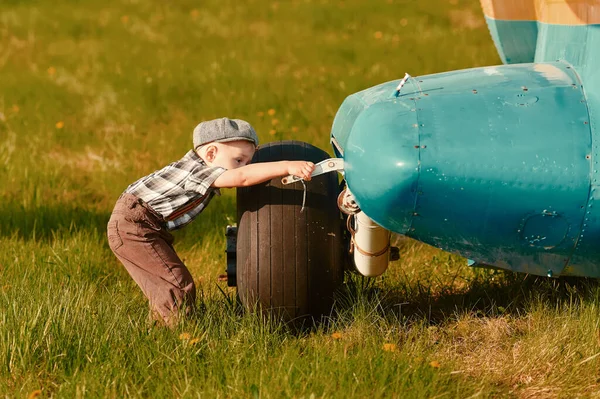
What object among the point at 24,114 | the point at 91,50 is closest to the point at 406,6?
the point at 91,50

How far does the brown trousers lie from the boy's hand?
2.13 ft

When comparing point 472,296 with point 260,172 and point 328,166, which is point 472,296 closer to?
point 328,166

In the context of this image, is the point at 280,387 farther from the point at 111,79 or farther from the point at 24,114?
the point at 111,79

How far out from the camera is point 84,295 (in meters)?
3.96

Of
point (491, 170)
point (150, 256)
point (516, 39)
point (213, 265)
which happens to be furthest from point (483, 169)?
point (213, 265)

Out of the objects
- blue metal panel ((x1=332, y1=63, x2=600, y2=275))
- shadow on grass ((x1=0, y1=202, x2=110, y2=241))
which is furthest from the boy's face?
shadow on grass ((x1=0, y1=202, x2=110, y2=241))

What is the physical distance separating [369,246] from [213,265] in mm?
1319

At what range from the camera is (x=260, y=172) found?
11.9 ft

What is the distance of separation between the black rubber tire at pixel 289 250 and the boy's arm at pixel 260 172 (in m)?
0.14

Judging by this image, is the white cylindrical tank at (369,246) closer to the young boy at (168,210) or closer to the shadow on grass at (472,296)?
the shadow on grass at (472,296)

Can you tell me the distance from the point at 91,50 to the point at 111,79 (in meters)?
1.25

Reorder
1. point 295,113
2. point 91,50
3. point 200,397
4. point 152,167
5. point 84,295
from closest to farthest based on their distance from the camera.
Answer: point 200,397, point 84,295, point 152,167, point 295,113, point 91,50

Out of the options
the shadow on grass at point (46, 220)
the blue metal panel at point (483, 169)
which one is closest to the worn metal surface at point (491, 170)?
the blue metal panel at point (483, 169)

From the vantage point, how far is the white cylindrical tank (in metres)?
3.70
